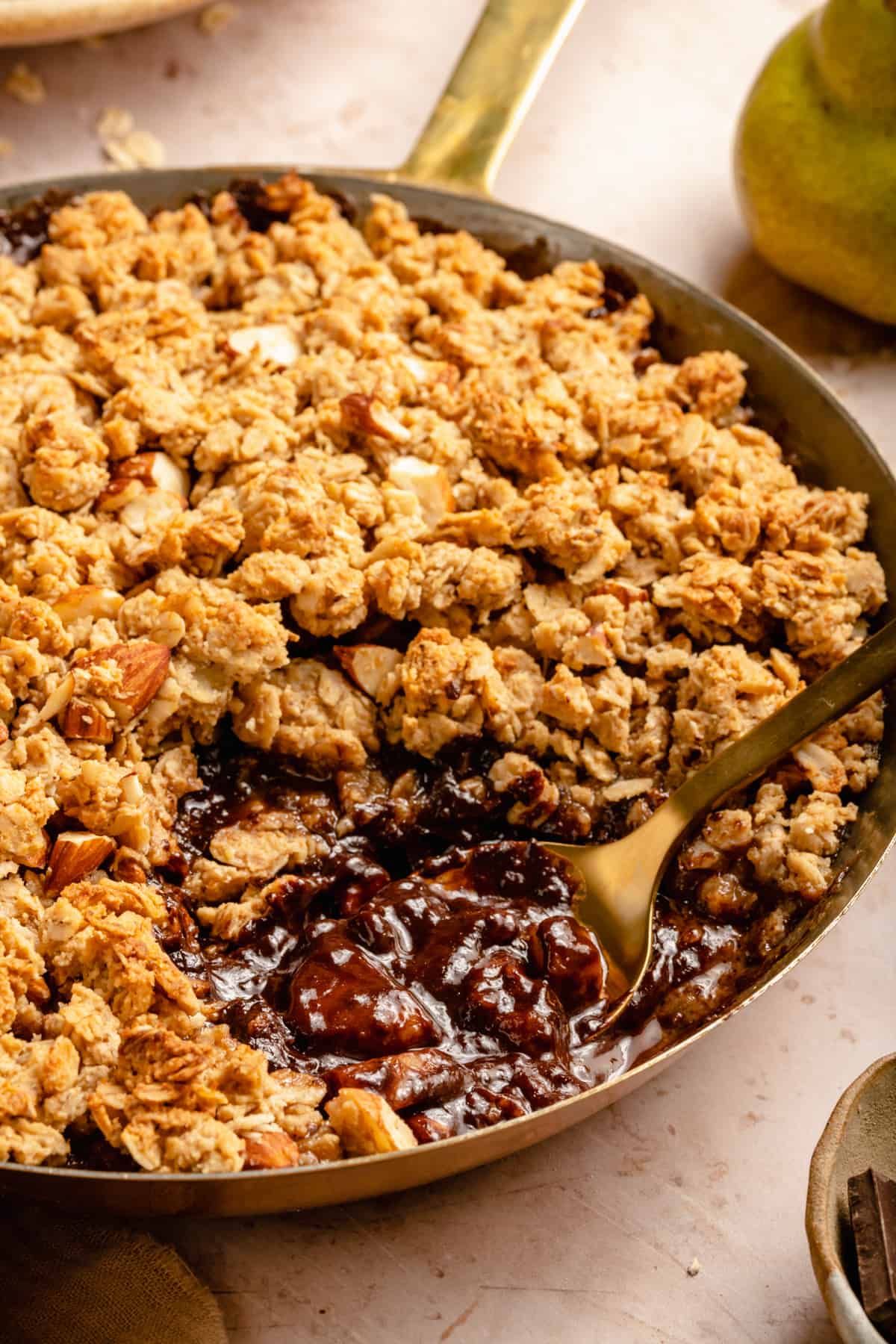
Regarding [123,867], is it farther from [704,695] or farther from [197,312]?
[197,312]

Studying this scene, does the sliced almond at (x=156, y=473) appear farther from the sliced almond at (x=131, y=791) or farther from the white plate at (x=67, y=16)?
the white plate at (x=67, y=16)

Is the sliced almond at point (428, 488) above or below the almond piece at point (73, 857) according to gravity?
above

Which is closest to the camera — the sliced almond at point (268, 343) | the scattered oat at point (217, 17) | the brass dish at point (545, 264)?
the brass dish at point (545, 264)

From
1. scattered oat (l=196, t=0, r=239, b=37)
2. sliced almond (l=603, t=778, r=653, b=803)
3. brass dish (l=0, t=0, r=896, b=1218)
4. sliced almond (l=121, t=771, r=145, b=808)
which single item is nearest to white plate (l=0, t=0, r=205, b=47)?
brass dish (l=0, t=0, r=896, b=1218)

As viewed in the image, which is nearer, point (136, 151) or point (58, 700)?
point (58, 700)

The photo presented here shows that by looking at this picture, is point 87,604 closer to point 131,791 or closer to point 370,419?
point 131,791

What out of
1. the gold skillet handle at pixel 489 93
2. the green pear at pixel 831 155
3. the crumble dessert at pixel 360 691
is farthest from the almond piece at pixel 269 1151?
the green pear at pixel 831 155

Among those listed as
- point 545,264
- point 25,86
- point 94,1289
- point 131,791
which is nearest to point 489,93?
point 545,264
